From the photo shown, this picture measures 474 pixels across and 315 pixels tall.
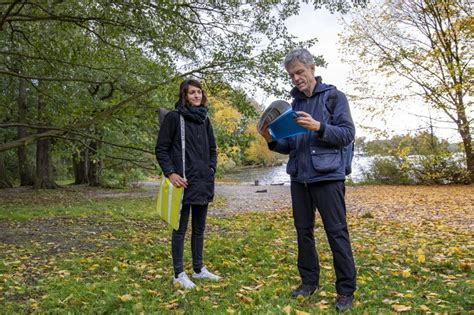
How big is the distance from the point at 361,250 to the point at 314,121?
2904mm

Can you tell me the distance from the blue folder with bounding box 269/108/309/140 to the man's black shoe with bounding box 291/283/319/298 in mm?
1252

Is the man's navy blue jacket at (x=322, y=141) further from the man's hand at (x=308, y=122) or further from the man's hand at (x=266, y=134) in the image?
the man's hand at (x=266, y=134)

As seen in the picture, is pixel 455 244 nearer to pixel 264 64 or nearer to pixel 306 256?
pixel 306 256

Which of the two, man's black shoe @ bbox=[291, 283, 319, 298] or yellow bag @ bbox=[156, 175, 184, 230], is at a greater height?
yellow bag @ bbox=[156, 175, 184, 230]

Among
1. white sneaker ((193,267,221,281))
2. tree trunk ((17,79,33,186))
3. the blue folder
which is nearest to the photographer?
the blue folder

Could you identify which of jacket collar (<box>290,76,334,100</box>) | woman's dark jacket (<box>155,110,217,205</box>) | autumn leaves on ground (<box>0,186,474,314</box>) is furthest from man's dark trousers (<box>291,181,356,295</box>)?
woman's dark jacket (<box>155,110,217,205</box>)

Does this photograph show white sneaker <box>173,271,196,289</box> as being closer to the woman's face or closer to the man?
the man

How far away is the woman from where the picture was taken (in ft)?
12.0

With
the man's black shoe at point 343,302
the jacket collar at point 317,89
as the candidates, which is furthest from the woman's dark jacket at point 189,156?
the man's black shoe at point 343,302

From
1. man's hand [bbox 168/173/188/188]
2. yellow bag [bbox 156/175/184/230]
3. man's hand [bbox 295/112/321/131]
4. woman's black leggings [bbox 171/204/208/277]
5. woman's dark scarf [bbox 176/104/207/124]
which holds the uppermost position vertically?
woman's dark scarf [bbox 176/104/207/124]

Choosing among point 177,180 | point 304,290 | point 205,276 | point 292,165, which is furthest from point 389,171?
point 177,180

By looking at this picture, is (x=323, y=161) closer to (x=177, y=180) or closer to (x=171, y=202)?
(x=177, y=180)

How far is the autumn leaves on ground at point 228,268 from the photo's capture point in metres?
3.21

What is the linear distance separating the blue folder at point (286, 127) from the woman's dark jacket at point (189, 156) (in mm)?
830
